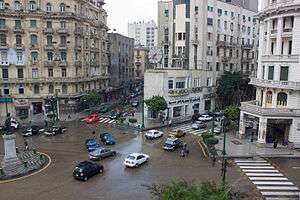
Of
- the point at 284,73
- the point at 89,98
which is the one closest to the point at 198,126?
the point at 284,73

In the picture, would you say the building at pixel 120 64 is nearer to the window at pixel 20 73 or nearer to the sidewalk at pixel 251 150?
the window at pixel 20 73

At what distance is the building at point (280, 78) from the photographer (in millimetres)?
45062

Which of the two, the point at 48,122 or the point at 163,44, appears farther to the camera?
the point at 163,44

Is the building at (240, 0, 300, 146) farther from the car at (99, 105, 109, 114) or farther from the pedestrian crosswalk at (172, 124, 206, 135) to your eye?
the car at (99, 105, 109, 114)

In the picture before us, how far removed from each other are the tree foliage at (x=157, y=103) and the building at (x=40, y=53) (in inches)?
686

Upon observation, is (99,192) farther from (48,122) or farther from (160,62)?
(160,62)

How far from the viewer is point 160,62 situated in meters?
75.7

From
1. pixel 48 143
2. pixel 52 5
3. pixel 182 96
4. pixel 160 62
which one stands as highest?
pixel 52 5

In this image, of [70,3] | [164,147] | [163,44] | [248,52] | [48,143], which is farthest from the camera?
[248,52]

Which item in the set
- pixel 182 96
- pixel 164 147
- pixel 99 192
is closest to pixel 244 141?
pixel 164 147

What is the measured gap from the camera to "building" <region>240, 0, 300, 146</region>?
1774 inches

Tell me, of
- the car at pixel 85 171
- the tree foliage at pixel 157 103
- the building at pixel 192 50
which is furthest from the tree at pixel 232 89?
the car at pixel 85 171

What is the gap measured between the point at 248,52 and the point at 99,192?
227ft

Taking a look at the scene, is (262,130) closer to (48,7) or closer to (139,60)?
(48,7)
